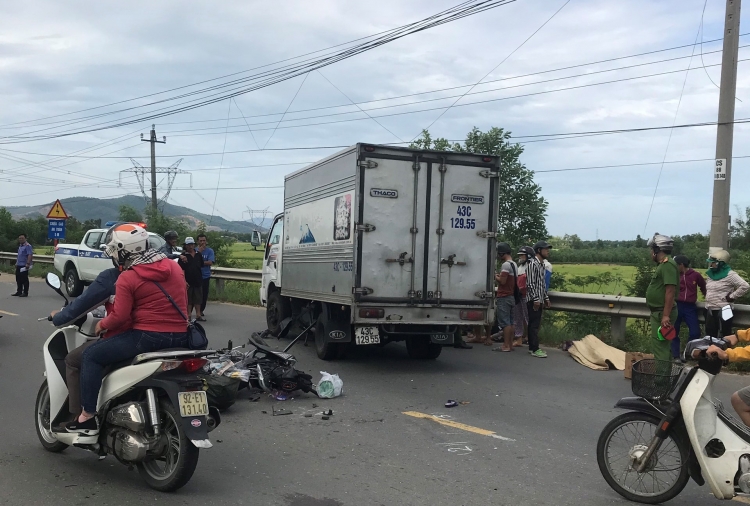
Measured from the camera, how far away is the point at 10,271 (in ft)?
113

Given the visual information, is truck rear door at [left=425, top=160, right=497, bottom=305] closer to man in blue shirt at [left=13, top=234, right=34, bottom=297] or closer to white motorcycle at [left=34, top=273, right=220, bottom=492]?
white motorcycle at [left=34, top=273, right=220, bottom=492]

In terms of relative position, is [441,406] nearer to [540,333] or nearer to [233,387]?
[233,387]

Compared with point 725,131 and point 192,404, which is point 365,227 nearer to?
point 192,404

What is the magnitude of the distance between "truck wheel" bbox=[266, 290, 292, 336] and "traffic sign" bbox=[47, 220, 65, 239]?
58.7 ft

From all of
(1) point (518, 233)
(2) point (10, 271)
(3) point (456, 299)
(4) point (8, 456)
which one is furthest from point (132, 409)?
(2) point (10, 271)

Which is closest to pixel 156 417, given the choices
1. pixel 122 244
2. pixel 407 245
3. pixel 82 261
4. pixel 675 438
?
pixel 122 244

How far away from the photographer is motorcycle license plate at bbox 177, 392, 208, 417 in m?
4.73

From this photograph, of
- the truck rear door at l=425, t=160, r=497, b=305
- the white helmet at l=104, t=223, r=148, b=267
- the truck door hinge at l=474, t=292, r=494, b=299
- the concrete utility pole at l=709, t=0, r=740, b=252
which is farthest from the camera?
the concrete utility pole at l=709, t=0, r=740, b=252

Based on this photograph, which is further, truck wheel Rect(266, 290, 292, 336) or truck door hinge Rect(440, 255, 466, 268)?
truck wheel Rect(266, 290, 292, 336)

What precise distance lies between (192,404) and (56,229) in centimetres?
2659

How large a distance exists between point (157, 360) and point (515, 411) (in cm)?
418

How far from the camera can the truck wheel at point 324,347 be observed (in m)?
10.6

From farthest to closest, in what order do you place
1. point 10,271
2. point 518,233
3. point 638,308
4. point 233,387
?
point 10,271 → point 518,233 → point 638,308 → point 233,387

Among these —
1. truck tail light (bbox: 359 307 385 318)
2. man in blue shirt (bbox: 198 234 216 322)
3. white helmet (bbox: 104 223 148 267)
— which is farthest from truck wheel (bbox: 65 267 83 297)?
white helmet (bbox: 104 223 148 267)
